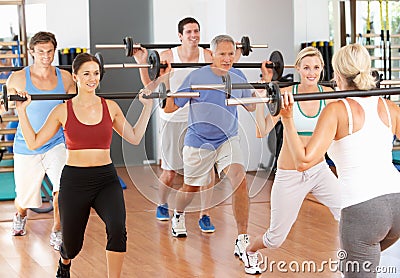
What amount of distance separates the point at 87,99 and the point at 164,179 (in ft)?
4.78

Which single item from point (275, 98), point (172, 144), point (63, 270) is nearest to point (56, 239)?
point (63, 270)

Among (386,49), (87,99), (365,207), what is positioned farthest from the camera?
(386,49)

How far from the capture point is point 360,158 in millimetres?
3066

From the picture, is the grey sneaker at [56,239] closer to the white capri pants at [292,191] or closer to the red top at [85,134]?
the red top at [85,134]

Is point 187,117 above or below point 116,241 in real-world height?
above

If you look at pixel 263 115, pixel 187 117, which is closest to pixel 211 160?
pixel 187 117

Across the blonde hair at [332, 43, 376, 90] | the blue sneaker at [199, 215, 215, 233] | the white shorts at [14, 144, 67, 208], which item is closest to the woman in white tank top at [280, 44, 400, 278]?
the blonde hair at [332, 43, 376, 90]

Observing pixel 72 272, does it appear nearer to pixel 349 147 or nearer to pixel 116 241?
pixel 116 241

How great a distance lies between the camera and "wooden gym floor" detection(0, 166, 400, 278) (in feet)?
16.1

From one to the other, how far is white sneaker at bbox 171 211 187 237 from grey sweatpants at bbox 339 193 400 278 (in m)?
2.90

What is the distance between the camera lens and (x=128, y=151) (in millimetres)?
4824

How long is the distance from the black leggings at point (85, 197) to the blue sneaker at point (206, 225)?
1.89 meters

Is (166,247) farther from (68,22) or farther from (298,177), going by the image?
(68,22)

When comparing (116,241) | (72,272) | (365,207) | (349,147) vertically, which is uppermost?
(349,147)
